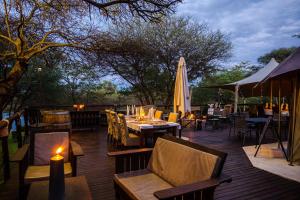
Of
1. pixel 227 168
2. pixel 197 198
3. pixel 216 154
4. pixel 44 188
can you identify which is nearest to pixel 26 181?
pixel 44 188

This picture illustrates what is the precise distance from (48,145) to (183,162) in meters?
1.96

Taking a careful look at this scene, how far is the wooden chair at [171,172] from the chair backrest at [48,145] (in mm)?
932

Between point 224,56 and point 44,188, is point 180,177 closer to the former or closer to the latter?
point 44,188

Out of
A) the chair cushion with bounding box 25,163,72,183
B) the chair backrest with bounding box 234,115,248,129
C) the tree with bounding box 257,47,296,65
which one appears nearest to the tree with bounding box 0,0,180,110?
the chair cushion with bounding box 25,163,72,183

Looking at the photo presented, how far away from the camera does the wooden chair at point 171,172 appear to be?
5.92 feet

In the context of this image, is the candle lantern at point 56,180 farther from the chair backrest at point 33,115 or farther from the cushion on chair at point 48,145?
the chair backrest at point 33,115

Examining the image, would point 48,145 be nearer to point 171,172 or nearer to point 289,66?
point 171,172

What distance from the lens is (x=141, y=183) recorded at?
2.46 meters

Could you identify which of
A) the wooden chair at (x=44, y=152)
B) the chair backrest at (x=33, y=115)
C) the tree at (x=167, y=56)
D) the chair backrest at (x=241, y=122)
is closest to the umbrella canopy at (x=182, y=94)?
the chair backrest at (x=241, y=122)

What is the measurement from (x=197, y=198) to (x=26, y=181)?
1.89m

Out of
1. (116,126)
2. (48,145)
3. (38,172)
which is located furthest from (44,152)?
(116,126)

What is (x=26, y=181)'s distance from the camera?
102 inches

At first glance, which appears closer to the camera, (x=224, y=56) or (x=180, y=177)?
(x=180, y=177)

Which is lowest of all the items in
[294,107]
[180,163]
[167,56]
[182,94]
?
[180,163]
